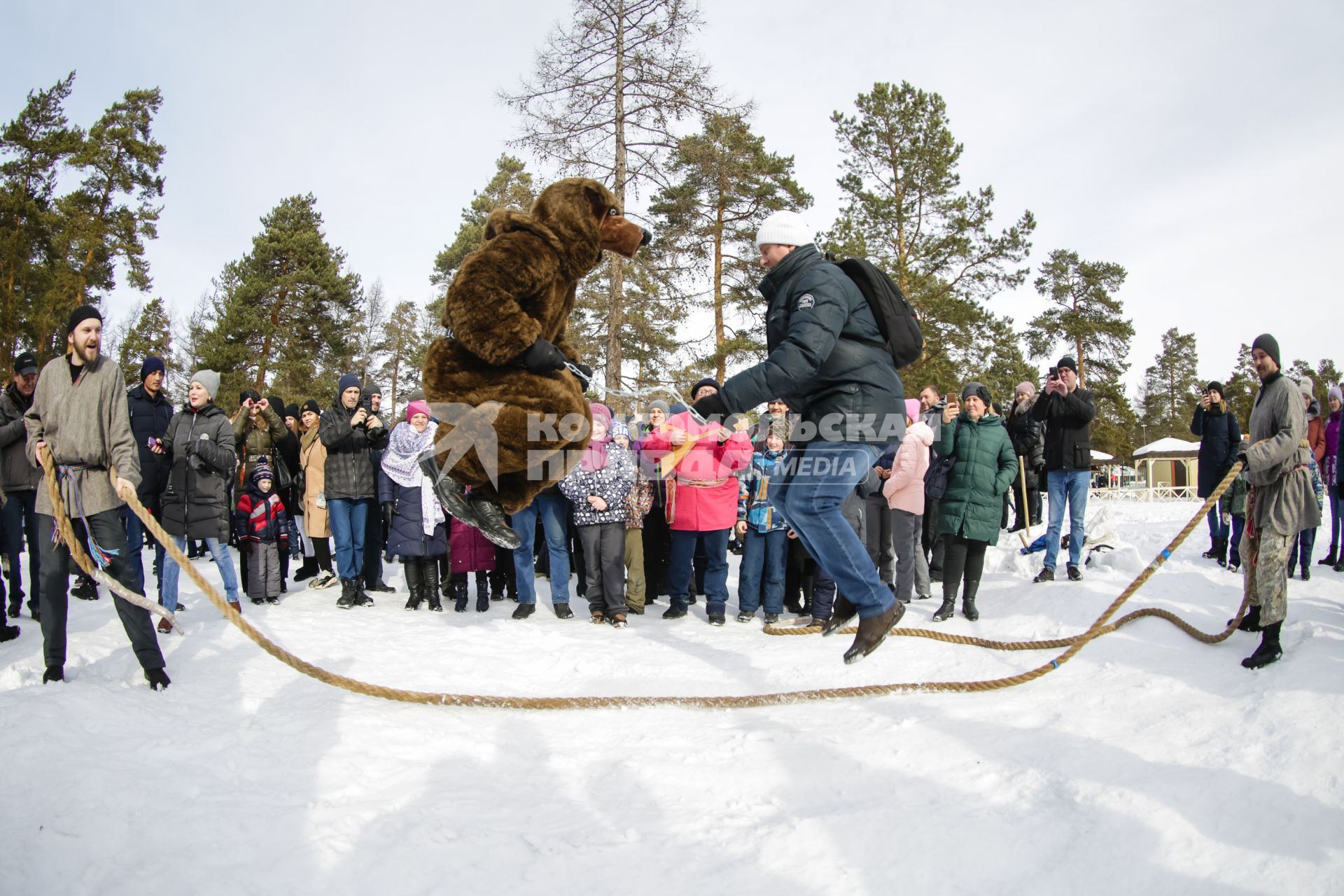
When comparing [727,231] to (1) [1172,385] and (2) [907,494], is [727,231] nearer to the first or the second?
(2) [907,494]

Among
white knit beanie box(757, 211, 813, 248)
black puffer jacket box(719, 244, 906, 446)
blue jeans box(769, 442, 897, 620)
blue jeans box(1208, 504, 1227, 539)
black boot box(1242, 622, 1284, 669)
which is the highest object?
white knit beanie box(757, 211, 813, 248)

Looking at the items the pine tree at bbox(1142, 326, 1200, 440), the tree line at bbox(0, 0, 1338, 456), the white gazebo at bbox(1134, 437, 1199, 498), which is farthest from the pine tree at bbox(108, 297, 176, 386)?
the pine tree at bbox(1142, 326, 1200, 440)

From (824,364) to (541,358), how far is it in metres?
1.52

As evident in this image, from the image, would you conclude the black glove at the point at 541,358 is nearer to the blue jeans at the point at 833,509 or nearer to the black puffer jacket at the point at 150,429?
the blue jeans at the point at 833,509

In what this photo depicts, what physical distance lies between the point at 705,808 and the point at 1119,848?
144 cm

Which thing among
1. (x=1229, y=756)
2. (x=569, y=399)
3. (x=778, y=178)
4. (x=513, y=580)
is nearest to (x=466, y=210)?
(x=778, y=178)

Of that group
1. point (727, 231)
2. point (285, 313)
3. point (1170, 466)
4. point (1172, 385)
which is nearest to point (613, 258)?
point (727, 231)

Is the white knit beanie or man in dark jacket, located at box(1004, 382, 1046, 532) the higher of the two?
the white knit beanie

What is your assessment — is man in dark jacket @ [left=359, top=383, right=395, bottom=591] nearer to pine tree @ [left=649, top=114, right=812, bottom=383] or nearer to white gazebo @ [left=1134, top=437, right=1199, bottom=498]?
pine tree @ [left=649, top=114, right=812, bottom=383]

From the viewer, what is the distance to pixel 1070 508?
764 cm

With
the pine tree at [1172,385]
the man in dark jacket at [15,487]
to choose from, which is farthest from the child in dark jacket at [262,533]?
the pine tree at [1172,385]

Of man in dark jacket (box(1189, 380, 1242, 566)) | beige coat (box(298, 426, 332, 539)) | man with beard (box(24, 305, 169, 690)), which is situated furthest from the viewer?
man in dark jacket (box(1189, 380, 1242, 566))

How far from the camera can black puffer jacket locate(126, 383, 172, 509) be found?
7520 millimetres

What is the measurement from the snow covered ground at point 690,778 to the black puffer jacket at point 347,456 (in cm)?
259
